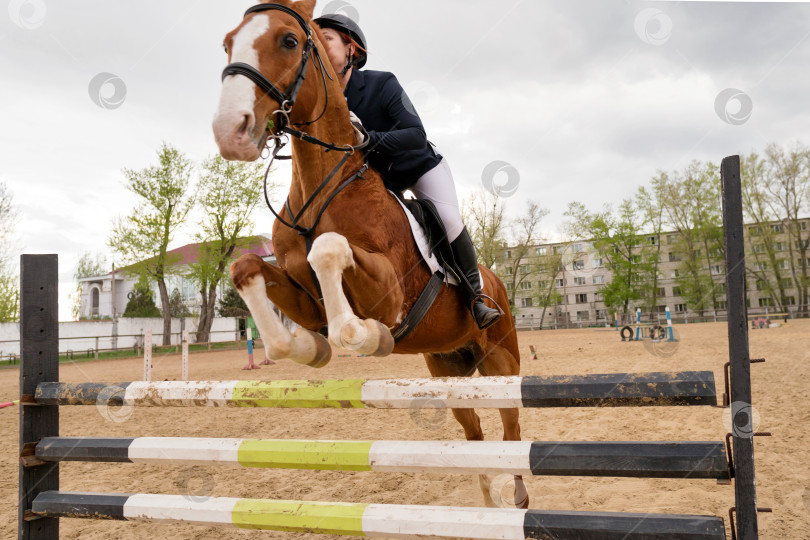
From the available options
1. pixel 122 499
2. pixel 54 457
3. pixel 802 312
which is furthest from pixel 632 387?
pixel 802 312

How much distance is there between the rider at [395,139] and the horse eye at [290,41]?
19.7 inches

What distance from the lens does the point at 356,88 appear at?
3.01 metres

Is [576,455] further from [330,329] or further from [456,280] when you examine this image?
[456,280]

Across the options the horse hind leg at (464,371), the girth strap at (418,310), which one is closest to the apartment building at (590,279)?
the horse hind leg at (464,371)

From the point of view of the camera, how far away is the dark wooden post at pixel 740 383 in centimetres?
174

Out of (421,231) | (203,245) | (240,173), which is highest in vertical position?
(240,173)

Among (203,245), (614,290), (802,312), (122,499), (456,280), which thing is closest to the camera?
(122,499)

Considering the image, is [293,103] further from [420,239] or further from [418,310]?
[418,310]

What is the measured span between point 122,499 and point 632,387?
2233mm

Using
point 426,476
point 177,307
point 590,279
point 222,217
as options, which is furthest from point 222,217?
point 590,279

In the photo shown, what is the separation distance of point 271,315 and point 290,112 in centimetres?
92

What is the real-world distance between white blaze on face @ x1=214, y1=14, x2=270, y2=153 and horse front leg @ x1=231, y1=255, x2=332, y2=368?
0.59 m

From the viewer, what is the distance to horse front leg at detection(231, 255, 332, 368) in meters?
2.28

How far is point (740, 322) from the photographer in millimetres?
1785
